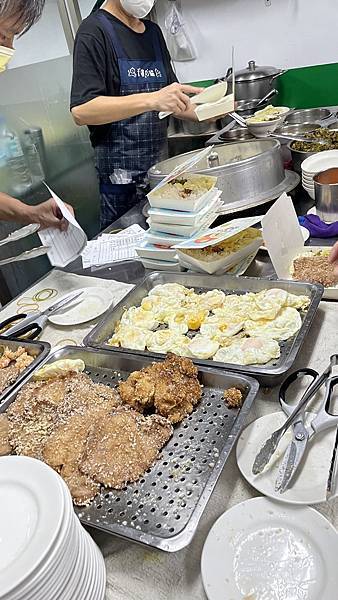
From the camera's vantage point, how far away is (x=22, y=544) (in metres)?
0.61

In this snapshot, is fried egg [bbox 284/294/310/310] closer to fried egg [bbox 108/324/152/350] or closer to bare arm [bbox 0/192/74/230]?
fried egg [bbox 108/324/152/350]

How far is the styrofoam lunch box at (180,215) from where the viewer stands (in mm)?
1597

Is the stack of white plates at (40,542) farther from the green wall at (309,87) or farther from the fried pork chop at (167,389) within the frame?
the green wall at (309,87)

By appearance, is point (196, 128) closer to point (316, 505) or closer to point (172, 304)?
point (172, 304)

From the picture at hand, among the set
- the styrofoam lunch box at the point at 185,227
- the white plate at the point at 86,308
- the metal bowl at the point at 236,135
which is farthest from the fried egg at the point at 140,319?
the metal bowl at the point at 236,135

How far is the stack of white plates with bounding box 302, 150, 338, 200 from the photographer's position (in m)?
1.95

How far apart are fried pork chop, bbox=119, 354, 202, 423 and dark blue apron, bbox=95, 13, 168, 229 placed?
5.50 ft

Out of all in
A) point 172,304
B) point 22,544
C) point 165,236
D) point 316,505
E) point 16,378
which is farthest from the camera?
point 165,236

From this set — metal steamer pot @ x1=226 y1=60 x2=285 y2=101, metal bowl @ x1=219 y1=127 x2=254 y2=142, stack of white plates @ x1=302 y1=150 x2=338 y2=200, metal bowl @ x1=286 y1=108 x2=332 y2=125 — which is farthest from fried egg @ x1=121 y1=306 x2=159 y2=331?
metal steamer pot @ x1=226 y1=60 x2=285 y2=101

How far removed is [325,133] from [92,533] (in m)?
2.10

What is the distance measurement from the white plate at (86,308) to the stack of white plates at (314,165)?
95cm

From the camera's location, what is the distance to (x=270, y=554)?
77cm

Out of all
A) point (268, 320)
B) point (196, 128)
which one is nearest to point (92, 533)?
point (268, 320)

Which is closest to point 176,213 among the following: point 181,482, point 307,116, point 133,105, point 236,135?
point 133,105
